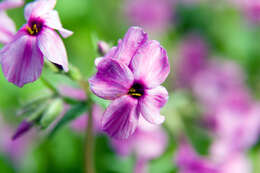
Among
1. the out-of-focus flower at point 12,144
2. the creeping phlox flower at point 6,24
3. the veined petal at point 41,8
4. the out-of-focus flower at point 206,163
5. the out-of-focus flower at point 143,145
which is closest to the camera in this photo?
the veined petal at point 41,8

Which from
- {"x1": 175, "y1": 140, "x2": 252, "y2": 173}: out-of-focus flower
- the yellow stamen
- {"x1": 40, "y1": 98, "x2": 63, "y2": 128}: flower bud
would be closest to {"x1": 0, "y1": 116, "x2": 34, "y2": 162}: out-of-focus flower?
{"x1": 175, "y1": 140, "x2": 252, "y2": 173}: out-of-focus flower

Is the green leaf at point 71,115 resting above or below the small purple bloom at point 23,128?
above

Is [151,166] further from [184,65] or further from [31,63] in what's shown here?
[184,65]

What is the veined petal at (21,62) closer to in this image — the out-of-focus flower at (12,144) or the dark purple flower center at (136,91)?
the dark purple flower center at (136,91)

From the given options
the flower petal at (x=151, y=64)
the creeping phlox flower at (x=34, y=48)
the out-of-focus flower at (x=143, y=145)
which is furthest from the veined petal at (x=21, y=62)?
the out-of-focus flower at (x=143, y=145)

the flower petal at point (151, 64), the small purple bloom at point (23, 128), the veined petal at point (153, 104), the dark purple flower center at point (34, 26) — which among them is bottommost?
the small purple bloom at point (23, 128)

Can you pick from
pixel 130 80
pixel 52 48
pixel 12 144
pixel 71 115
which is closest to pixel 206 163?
pixel 71 115
